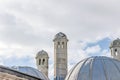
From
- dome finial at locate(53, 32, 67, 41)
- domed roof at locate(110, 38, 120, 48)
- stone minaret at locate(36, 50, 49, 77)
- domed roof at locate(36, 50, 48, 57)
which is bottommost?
stone minaret at locate(36, 50, 49, 77)

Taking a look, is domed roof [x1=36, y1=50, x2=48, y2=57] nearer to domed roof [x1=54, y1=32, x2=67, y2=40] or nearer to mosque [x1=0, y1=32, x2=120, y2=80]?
mosque [x1=0, y1=32, x2=120, y2=80]

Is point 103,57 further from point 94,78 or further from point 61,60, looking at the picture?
point 61,60

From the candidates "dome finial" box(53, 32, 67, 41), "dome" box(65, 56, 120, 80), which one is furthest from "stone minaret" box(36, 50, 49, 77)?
"dome" box(65, 56, 120, 80)

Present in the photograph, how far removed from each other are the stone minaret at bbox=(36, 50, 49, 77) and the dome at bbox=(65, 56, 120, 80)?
42.4 ft

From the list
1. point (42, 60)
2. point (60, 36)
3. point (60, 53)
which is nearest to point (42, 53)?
point (42, 60)

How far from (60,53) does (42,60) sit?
336 centimetres

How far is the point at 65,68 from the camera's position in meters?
33.0

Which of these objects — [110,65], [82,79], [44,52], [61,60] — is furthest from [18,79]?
[44,52]

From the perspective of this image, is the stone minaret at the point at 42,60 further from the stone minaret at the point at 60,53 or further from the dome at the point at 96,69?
the dome at the point at 96,69

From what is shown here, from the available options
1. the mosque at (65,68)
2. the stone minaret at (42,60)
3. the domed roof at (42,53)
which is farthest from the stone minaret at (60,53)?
the domed roof at (42,53)

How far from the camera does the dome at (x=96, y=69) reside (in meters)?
21.0

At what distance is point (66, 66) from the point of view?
33188 millimetres

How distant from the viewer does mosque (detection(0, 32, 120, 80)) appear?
1370 cm

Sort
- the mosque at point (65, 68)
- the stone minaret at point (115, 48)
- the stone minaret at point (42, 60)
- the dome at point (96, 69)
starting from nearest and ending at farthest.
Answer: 1. the mosque at point (65, 68)
2. the dome at point (96, 69)
3. the stone minaret at point (115, 48)
4. the stone minaret at point (42, 60)
